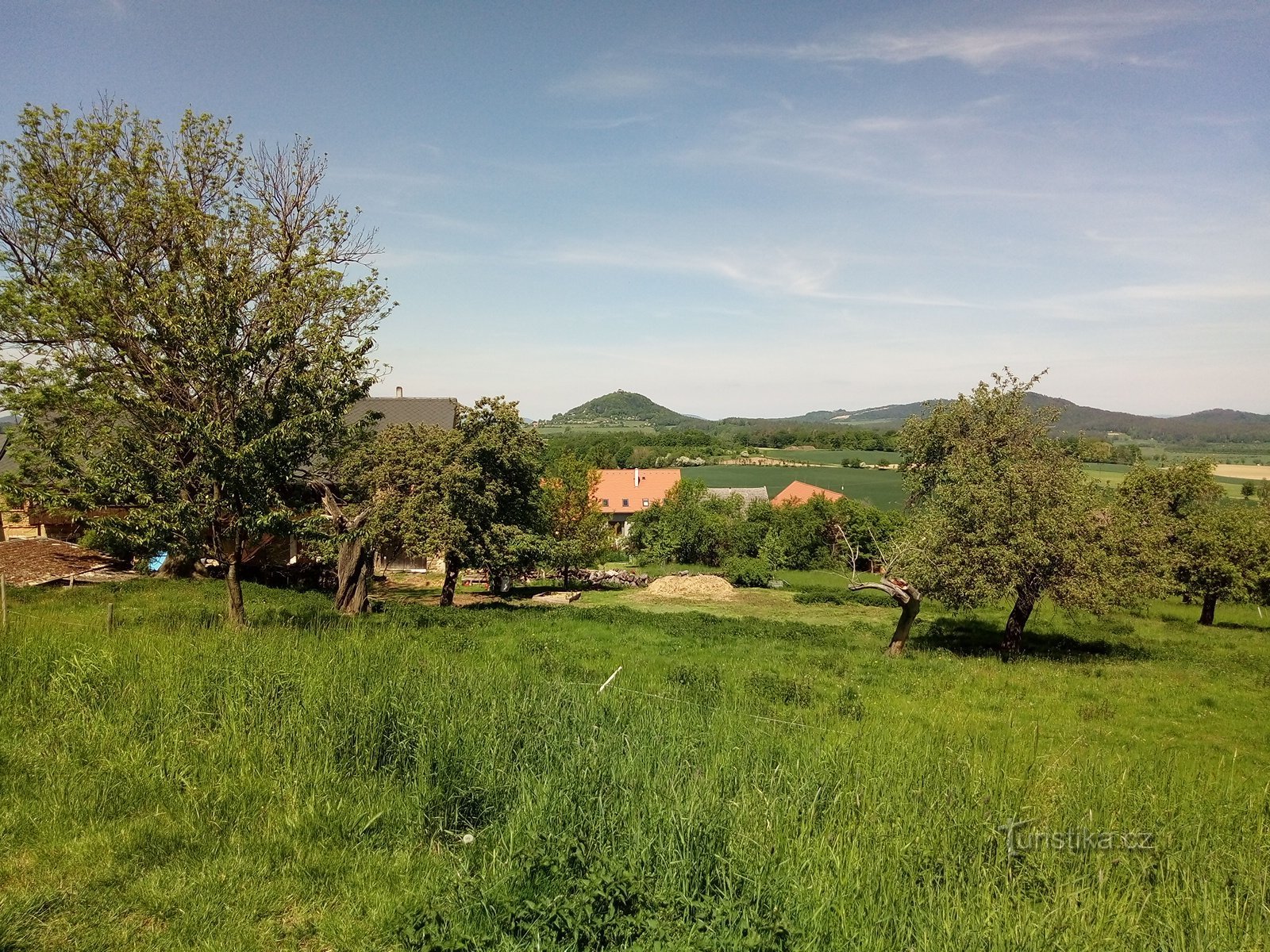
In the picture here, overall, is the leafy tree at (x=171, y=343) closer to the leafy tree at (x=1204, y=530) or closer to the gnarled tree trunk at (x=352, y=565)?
the gnarled tree trunk at (x=352, y=565)

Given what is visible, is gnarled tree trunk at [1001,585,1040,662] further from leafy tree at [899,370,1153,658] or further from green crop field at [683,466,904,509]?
green crop field at [683,466,904,509]

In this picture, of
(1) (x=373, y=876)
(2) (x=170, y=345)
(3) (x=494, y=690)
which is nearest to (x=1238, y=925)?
(1) (x=373, y=876)

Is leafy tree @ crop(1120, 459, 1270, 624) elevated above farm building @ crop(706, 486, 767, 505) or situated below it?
above

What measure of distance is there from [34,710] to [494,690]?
15.2ft

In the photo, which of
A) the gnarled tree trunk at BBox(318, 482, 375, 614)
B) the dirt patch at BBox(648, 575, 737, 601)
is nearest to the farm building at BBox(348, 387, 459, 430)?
the dirt patch at BBox(648, 575, 737, 601)

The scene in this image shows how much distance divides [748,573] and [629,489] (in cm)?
3386

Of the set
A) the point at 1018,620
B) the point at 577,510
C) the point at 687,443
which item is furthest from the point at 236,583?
the point at 687,443

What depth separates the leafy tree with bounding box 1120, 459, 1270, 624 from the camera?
81.0 ft

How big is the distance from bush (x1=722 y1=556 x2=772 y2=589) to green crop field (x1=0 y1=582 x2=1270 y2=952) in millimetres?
31434

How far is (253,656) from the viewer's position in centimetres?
802

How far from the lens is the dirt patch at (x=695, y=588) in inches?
1299

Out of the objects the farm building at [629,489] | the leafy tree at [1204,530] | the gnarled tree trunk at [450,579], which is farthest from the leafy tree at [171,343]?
the farm building at [629,489]

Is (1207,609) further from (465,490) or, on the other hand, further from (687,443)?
(687,443)

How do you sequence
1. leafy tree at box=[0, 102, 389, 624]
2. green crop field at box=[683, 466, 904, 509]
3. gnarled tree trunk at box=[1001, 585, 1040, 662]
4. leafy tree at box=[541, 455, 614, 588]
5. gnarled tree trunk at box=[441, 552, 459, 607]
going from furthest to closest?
green crop field at box=[683, 466, 904, 509] < leafy tree at box=[541, 455, 614, 588] < gnarled tree trunk at box=[441, 552, 459, 607] < gnarled tree trunk at box=[1001, 585, 1040, 662] < leafy tree at box=[0, 102, 389, 624]
